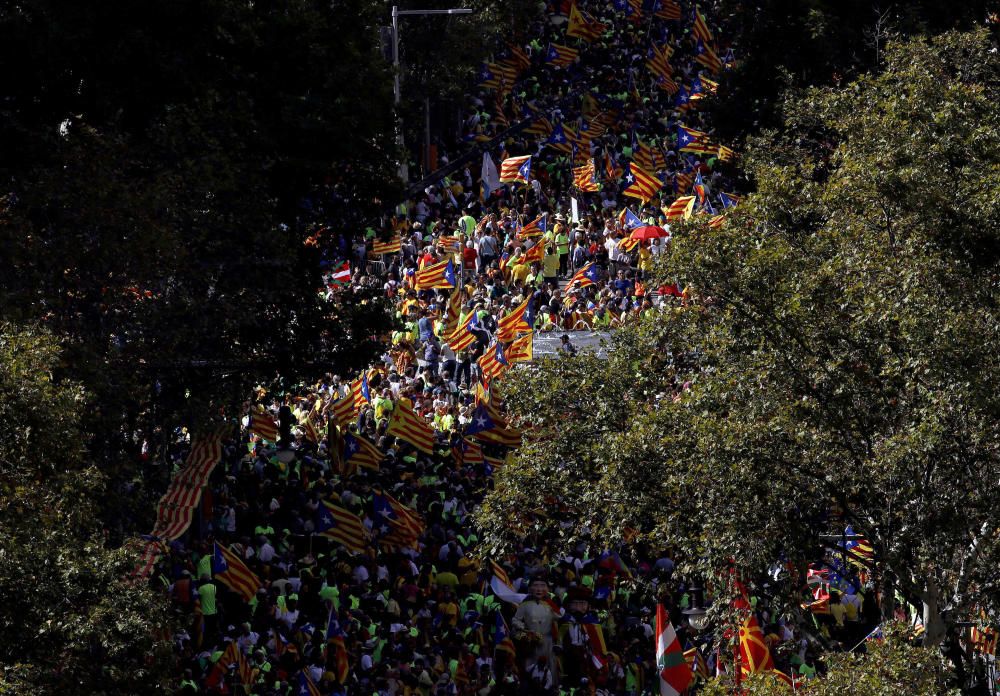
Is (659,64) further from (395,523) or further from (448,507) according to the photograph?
(395,523)

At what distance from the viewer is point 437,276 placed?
44156 millimetres

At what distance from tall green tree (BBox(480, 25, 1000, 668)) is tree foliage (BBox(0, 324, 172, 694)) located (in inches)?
243

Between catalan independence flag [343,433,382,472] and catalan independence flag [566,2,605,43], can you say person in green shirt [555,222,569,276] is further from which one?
catalan independence flag [566,2,605,43]

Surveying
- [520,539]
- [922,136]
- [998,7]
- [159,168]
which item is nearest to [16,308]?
[159,168]

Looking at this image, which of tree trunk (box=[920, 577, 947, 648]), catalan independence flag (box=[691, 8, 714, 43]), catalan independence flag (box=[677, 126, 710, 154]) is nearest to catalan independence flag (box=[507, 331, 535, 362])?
catalan independence flag (box=[677, 126, 710, 154])

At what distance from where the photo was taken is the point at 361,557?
30156mm

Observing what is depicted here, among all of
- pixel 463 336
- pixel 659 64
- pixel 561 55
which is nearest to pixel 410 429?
pixel 463 336

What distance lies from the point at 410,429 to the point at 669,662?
11.2 meters

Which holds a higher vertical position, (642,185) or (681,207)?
(681,207)

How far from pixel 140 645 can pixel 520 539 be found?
1097cm

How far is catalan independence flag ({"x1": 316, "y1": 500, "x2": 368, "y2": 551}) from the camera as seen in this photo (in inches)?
1200

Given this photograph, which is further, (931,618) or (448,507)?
(448,507)

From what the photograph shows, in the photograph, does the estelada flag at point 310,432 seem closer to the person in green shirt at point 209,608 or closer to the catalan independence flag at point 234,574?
the catalan independence flag at point 234,574

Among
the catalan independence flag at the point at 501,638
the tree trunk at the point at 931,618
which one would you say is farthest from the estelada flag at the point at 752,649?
the catalan independence flag at the point at 501,638
